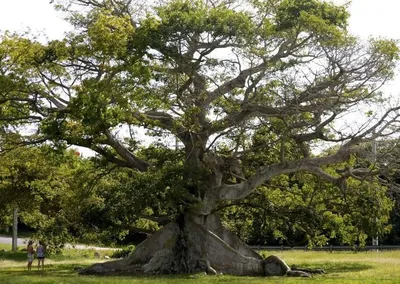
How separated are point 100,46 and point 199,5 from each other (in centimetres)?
409

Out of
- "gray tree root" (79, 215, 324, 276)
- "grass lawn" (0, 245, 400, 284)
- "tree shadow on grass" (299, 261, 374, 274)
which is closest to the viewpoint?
"grass lawn" (0, 245, 400, 284)

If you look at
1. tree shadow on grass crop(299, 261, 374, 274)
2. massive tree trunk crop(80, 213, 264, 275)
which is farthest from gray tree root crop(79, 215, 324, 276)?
tree shadow on grass crop(299, 261, 374, 274)

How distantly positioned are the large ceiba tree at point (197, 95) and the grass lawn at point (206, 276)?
260 cm

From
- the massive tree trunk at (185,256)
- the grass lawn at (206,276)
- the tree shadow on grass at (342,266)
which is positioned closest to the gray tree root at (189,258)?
the massive tree trunk at (185,256)

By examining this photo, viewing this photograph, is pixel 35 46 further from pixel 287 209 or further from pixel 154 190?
pixel 287 209

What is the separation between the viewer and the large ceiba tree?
2217 cm

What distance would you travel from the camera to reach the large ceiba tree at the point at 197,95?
22172 millimetres

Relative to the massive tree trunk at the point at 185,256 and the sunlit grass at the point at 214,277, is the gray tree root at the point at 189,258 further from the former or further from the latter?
the sunlit grass at the point at 214,277

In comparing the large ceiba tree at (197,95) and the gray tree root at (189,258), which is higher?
the large ceiba tree at (197,95)

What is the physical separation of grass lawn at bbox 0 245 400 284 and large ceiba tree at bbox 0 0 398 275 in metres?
2.60

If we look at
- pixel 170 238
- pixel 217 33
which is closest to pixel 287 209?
pixel 170 238

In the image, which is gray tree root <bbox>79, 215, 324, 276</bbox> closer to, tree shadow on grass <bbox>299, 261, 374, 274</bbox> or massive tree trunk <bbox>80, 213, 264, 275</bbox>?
massive tree trunk <bbox>80, 213, 264, 275</bbox>

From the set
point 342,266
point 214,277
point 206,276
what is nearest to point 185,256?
point 206,276

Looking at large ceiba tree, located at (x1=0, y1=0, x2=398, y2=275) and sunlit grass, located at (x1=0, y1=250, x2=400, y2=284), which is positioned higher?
large ceiba tree, located at (x1=0, y1=0, x2=398, y2=275)
